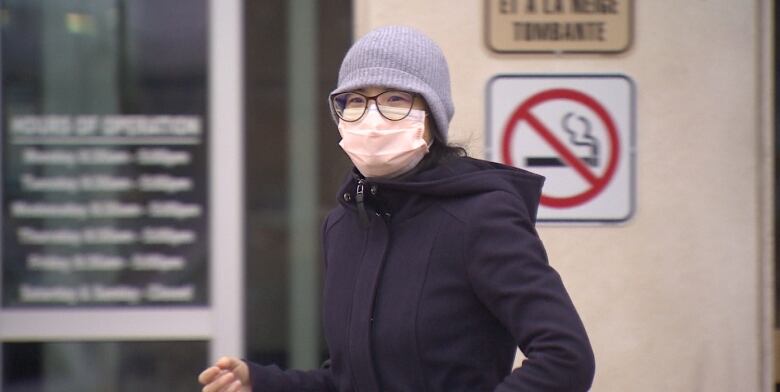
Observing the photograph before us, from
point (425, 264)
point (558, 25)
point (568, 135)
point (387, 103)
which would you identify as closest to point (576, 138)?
point (568, 135)

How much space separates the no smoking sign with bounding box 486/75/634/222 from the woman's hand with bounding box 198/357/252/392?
1828mm

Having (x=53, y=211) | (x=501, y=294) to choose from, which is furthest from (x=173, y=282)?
(x=501, y=294)

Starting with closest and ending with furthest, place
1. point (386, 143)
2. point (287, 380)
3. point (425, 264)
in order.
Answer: point (425, 264)
point (386, 143)
point (287, 380)

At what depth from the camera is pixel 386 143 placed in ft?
6.13

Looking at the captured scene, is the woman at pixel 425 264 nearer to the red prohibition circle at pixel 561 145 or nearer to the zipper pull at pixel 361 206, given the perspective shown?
the zipper pull at pixel 361 206

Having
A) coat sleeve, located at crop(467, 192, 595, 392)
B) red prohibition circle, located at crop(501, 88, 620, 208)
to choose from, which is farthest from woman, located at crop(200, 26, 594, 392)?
red prohibition circle, located at crop(501, 88, 620, 208)

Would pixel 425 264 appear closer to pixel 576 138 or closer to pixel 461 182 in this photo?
pixel 461 182

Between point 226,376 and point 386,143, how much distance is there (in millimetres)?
526

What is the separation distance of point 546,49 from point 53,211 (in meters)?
2.08

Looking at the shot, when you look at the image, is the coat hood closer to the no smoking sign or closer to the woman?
the woman

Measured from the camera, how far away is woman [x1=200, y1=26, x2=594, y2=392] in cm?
164

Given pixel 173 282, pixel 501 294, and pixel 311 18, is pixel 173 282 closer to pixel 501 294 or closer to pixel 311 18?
pixel 311 18

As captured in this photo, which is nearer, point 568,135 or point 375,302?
point 375,302

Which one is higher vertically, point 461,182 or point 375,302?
point 461,182
